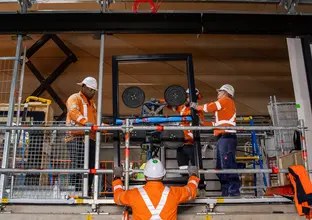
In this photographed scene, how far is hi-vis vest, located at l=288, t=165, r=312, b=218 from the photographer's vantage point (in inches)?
170

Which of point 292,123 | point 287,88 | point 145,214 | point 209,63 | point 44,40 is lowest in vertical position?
point 145,214

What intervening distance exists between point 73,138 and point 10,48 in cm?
575

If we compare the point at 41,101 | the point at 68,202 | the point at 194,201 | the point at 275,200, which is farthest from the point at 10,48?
the point at 275,200

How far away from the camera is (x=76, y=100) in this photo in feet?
17.9

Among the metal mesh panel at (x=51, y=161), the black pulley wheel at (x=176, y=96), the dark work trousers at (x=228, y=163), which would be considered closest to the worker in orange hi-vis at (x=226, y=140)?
the dark work trousers at (x=228, y=163)

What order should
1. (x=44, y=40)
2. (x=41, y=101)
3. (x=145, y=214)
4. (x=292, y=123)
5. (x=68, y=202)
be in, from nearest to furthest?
(x=145, y=214) → (x=68, y=202) → (x=292, y=123) → (x=41, y=101) → (x=44, y=40)

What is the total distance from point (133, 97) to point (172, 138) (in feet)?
2.79

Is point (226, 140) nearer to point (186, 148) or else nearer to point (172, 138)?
point (186, 148)

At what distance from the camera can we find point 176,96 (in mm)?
5188

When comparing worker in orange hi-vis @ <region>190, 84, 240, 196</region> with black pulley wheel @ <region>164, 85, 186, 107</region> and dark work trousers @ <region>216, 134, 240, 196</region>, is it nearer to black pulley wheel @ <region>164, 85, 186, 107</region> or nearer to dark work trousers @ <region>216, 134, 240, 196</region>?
dark work trousers @ <region>216, 134, 240, 196</region>

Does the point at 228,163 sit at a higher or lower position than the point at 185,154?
lower

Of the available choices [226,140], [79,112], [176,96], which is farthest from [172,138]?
[79,112]

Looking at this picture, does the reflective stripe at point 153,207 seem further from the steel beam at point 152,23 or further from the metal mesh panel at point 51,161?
the steel beam at point 152,23

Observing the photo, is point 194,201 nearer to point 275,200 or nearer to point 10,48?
point 275,200
